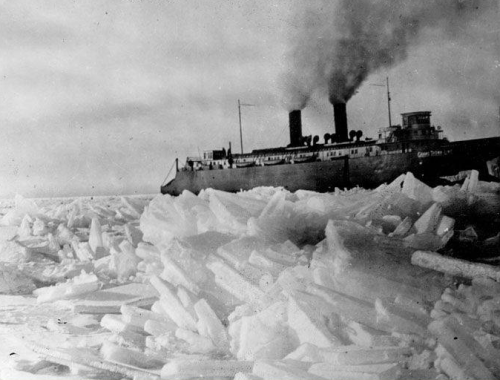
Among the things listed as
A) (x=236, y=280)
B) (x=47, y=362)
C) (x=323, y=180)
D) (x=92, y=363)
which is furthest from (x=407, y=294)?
(x=323, y=180)

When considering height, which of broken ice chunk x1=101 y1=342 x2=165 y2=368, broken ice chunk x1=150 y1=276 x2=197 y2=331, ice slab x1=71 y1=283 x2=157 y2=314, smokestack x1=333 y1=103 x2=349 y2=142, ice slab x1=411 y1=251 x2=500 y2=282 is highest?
smokestack x1=333 y1=103 x2=349 y2=142

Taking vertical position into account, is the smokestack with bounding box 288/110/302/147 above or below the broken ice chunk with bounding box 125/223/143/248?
above

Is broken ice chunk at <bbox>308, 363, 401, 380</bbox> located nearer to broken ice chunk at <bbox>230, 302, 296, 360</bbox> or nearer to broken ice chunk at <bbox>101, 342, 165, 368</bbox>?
broken ice chunk at <bbox>230, 302, 296, 360</bbox>

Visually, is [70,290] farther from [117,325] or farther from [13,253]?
[13,253]

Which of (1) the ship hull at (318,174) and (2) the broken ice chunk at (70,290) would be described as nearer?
(2) the broken ice chunk at (70,290)

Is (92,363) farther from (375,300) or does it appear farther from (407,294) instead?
(407,294)

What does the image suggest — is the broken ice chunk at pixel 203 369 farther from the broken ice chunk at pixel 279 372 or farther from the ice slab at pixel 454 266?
the ice slab at pixel 454 266

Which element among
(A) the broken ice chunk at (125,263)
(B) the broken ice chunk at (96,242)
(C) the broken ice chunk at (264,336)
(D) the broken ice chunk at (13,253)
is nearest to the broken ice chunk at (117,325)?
(C) the broken ice chunk at (264,336)

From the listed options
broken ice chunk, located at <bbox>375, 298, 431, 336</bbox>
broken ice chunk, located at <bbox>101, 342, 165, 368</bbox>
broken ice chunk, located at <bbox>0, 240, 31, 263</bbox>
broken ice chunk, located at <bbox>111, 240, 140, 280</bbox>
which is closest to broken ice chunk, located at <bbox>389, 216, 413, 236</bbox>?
broken ice chunk, located at <bbox>375, 298, 431, 336</bbox>
